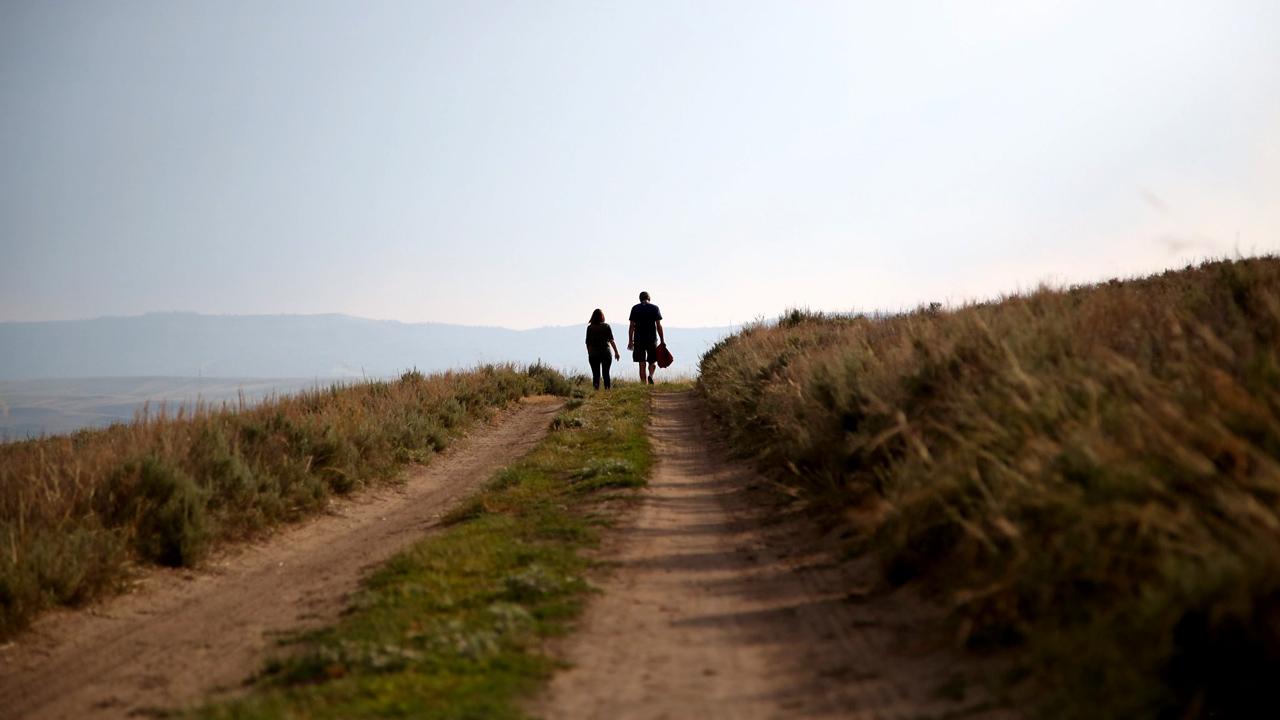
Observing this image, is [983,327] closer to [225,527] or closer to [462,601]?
[462,601]

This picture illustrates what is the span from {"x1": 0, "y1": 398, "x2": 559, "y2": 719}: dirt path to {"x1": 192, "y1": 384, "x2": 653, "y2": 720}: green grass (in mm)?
488

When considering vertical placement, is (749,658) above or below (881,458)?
below

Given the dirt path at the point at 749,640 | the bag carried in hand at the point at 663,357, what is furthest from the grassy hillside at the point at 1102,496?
the bag carried in hand at the point at 663,357

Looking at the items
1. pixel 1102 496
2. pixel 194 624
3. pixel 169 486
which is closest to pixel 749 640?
pixel 1102 496

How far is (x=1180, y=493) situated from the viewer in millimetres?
4473

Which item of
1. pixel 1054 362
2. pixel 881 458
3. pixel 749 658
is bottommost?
pixel 749 658

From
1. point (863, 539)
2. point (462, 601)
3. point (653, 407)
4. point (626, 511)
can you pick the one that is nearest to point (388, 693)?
point (462, 601)

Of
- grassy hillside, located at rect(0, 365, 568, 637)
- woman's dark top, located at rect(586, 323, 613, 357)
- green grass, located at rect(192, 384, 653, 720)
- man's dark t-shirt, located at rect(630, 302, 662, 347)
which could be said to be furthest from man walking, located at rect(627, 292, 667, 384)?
green grass, located at rect(192, 384, 653, 720)

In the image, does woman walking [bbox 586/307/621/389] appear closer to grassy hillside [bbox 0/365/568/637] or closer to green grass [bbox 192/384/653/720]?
grassy hillside [bbox 0/365/568/637]

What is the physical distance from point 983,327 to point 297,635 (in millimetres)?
6552

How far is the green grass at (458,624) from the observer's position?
15.8 feet

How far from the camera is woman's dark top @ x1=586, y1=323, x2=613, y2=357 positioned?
2398 centimetres

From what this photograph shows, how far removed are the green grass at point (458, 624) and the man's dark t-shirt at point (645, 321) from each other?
13.9m

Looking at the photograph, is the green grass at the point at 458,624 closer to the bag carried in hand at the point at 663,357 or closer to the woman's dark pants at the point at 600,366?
the woman's dark pants at the point at 600,366
